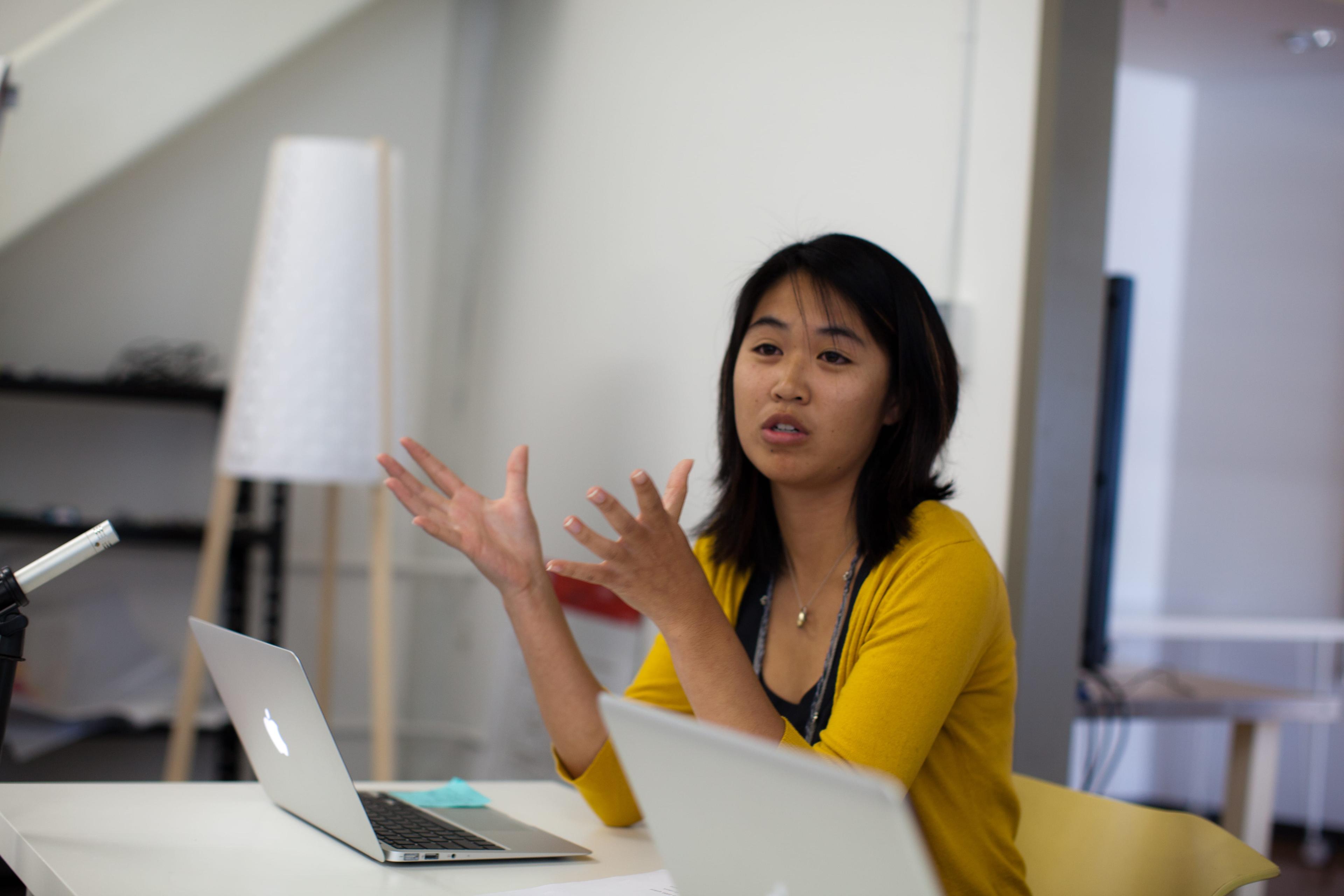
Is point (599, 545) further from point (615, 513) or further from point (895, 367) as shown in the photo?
point (895, 367)

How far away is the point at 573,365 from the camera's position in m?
2.95

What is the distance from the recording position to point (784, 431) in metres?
1.33

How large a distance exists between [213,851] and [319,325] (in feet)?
5.36

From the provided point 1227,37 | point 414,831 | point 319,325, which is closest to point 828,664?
point 414,831

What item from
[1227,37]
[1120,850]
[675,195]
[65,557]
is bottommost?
[1120,850]

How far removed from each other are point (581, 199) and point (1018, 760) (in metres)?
1.82

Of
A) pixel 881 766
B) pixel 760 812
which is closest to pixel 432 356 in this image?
pixel 881 766

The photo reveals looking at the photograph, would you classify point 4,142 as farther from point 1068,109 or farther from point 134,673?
point 1068,109

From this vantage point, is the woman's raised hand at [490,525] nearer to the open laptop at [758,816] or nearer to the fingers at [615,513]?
the fingers at [615,513]

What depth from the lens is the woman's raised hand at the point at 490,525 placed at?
1.33 meters

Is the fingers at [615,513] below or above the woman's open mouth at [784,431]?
below

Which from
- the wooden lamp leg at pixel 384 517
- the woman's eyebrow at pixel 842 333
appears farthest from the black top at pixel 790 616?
the wooden lamp leg at pixel 384 517

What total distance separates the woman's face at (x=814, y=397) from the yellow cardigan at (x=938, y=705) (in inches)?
4.7

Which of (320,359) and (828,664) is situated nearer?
(828,664)
